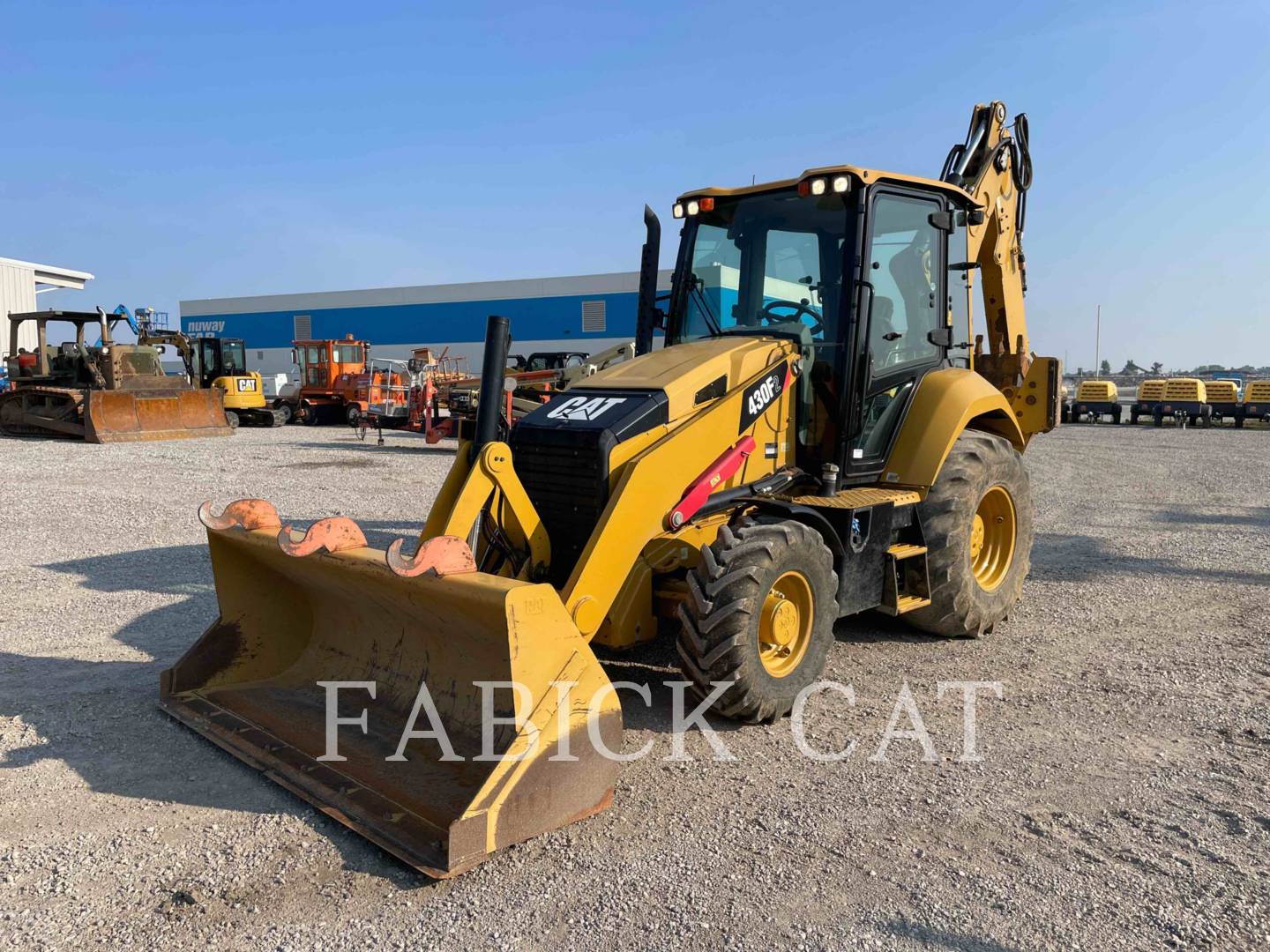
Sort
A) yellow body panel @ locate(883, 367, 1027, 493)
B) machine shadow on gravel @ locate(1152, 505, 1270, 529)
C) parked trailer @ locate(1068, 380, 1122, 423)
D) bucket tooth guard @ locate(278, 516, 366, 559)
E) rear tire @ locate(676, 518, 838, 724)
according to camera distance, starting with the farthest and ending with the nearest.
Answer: parked trailer @ locate(1068, 380, 1122, 423) → machine shadow on gravel @ locate(1152, 505, 1270, 529) → yellow body panel @ locate(883, 367, 1027, 493) → rear tire @ locate(676, 518, 838, 724) → bucket tooth guard @ locate(278, 516, 366, 559)

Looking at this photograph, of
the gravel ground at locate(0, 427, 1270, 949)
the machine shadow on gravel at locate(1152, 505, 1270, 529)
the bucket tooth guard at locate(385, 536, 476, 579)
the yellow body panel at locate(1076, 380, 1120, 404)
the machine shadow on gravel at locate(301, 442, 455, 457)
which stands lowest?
the gravel ground at locate(0, 427, 1270, 949)

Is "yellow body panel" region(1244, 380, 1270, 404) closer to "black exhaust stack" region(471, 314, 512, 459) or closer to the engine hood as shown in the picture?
the engine hood

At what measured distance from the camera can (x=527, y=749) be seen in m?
3.36

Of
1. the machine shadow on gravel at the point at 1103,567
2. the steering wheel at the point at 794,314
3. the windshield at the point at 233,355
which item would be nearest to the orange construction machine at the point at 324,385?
the windshield at the point at 233,355

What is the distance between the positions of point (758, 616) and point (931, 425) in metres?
2.13

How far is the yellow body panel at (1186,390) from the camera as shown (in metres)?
29.4

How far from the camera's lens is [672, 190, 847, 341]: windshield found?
546 centimetres

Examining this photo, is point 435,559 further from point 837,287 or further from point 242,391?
point 242,391

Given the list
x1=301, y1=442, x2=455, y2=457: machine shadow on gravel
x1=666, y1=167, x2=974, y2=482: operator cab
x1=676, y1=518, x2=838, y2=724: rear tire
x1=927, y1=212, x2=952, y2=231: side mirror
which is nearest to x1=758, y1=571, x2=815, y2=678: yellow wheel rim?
x1=676, y1=518, x2=838, y2=724: rear tire

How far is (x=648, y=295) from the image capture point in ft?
20.4

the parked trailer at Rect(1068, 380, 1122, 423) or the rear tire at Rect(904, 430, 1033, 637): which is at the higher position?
the parked trailer at Rect(1068, 380, 1122, 423)

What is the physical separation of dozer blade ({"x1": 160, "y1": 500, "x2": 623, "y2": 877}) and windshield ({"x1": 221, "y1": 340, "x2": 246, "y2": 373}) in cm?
2503

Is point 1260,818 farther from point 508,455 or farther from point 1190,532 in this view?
point 1190,532

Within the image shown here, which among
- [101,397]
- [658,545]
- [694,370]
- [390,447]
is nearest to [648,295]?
[694,370]
